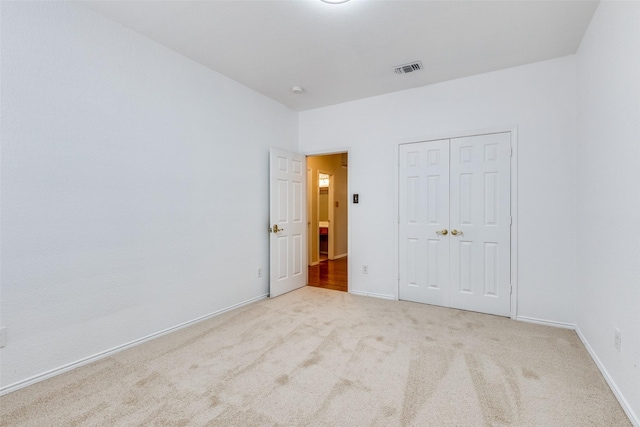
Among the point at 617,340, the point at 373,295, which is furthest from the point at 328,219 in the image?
the point at 617,340

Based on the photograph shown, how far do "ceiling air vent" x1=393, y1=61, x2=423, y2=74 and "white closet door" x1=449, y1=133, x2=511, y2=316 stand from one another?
927 millimetres

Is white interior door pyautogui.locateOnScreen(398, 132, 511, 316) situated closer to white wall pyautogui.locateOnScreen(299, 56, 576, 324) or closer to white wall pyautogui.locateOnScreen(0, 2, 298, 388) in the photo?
white wall pyautogui.locateOnScreen(299, 56, 576, 324)

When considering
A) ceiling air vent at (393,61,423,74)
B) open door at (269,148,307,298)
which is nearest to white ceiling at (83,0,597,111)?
ceiling air vent at (393,61,423,74)

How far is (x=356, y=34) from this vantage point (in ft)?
8.31

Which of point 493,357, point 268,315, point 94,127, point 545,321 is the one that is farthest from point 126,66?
point 545,321

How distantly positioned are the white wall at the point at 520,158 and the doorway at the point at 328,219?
151 centimetres

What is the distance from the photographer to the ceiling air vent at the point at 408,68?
3.05 meters

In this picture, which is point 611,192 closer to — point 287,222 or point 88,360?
point 287,222

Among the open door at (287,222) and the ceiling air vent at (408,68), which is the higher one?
the ceiling air vent at (408,68)

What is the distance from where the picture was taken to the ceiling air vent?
10.0ft

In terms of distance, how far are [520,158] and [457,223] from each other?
3.03 ft

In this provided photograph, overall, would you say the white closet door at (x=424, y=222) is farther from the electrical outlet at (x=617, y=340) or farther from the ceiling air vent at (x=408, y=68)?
the electrical outlet at (x=617, y=340)

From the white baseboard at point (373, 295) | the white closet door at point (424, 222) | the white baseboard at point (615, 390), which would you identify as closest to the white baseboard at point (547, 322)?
the white baseboard at point (615, 390)

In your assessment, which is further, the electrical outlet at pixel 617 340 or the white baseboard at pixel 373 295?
the white baseboard at pixel 373 295
